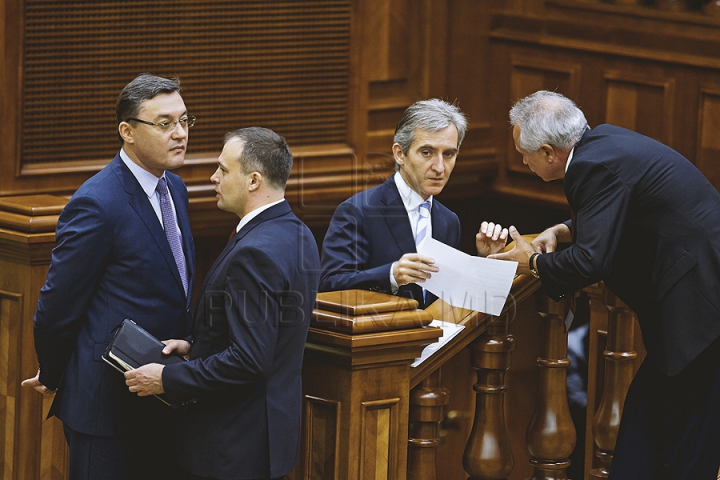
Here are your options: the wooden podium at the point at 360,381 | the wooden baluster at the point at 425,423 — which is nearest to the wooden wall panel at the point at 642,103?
the wooden baluster at the point at 425,423

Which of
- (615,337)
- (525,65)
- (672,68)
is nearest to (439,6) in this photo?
(525,65)

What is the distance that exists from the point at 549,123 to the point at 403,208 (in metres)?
0.66

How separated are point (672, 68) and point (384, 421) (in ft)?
11.2

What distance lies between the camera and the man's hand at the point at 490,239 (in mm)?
3316

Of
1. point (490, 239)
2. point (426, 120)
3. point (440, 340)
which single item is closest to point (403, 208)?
point (426, 120)

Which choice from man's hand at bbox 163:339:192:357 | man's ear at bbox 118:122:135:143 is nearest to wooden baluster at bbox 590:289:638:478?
man's hand at bbox 163:339:192:357

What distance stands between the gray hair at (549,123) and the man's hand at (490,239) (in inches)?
10.4

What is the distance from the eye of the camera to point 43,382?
318cm

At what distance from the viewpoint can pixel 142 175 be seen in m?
3.16

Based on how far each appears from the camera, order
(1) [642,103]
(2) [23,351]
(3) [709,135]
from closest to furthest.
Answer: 1. (2) [23,351]
2. (3) [709,135]
3. (1) [642,103]

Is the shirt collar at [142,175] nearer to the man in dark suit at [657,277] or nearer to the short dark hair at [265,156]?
the short dark hair at [265,156]

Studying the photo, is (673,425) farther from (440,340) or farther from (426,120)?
(426,120)

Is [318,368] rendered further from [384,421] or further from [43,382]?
[43,382]

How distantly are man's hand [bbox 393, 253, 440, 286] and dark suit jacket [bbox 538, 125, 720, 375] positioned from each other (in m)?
0.31
